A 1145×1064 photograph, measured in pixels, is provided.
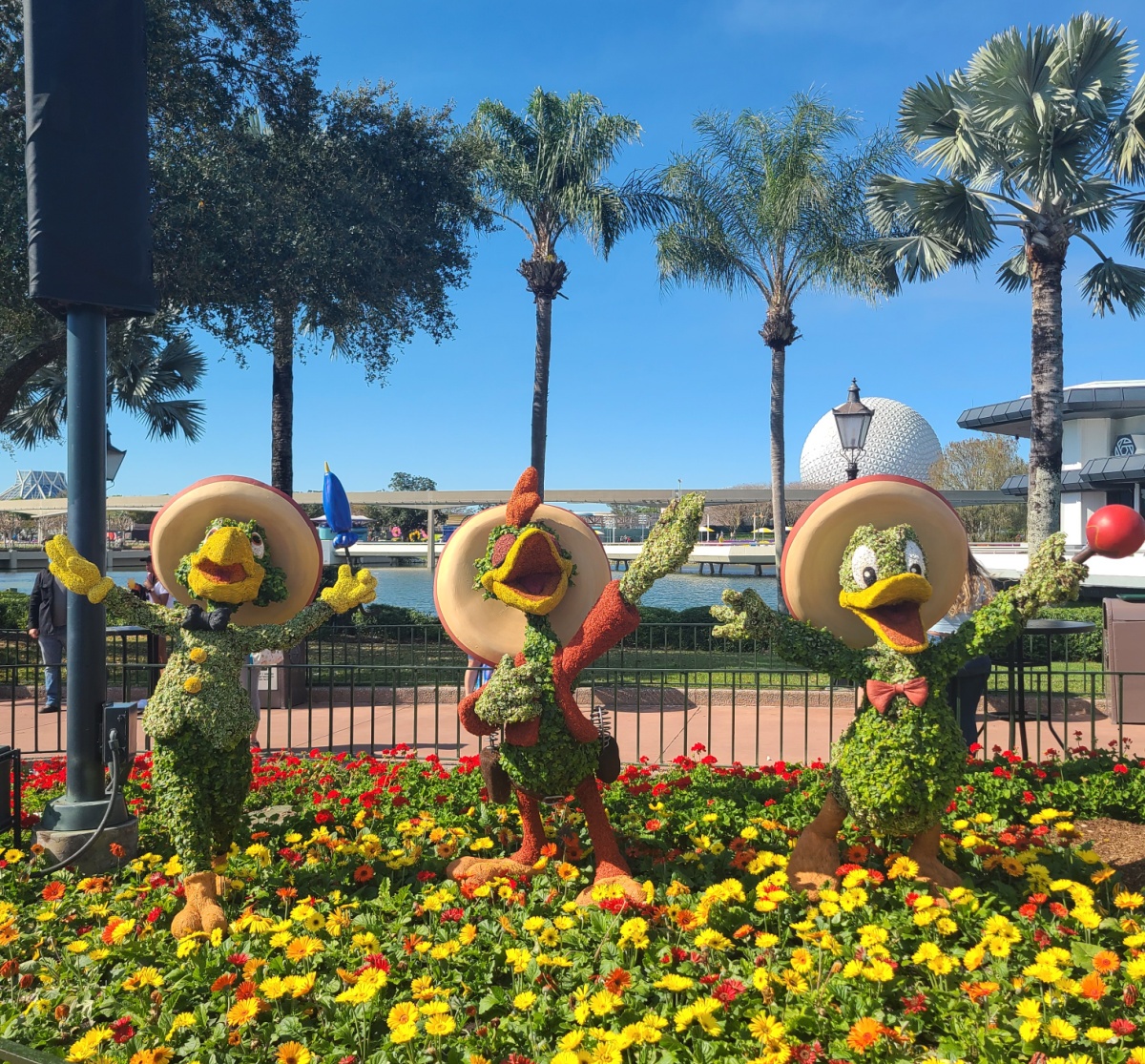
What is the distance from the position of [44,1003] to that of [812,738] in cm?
645

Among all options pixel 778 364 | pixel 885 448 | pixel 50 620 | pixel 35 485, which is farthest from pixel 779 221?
pixel 35 485

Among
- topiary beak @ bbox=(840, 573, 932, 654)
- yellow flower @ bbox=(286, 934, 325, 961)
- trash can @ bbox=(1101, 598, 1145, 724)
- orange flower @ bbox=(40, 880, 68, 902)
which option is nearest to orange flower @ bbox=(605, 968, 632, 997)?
yellow flower @ bbox=(286, 934, 325, 961)

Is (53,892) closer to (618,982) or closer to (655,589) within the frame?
(618,982)

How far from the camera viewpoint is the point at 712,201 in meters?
17.8

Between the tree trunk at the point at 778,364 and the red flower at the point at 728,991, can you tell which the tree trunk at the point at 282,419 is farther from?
the red flower at the point at 728,991

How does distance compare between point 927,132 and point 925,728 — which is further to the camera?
point 927,132

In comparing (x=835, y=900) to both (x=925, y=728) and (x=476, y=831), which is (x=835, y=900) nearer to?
(x=925, y=728)

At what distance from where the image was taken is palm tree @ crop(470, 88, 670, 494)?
674 inches

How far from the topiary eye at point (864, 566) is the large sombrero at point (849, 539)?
123 mm

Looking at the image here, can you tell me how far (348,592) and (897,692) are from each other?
7.96 feet

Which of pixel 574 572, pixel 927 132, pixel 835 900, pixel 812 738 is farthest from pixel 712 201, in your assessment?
pixel 835 900

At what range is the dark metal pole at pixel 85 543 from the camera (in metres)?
4.17

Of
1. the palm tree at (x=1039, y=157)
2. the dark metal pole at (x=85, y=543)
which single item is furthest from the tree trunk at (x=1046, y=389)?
the dark metal pole at (x=85, y=543)

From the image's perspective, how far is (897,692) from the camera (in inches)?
137
